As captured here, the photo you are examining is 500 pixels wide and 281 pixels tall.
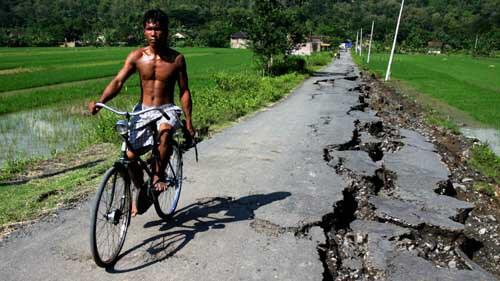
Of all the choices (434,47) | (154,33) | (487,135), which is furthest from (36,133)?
(434,47)

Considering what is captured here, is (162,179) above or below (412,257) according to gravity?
above

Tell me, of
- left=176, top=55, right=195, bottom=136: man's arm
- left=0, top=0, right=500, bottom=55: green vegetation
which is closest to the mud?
left=176, top=55, right=195, bottom=136: man's arm

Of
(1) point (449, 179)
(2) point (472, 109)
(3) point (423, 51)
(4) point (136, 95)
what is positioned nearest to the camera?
(1) point (449, 179)

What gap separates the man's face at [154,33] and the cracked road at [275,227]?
1.53 metres

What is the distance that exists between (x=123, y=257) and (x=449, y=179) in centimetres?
426

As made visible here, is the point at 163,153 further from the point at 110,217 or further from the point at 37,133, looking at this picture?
the point at 37,133

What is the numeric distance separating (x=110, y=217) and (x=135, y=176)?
0.35 m

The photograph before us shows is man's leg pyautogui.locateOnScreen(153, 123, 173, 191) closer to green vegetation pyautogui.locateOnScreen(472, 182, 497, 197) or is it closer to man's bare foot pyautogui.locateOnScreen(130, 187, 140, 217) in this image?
man's bare foot pyautogui.locateOnScreen(130, 187, 140, 217)

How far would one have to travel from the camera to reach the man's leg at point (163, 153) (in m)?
3.21

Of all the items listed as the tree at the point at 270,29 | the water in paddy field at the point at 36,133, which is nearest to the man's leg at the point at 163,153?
the water in paddy field at the point at 36,133

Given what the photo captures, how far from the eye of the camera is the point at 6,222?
3727 mm

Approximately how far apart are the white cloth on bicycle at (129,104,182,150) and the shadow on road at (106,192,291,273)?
0.78 meters

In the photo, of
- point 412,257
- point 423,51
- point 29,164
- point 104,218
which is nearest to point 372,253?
point 412,257

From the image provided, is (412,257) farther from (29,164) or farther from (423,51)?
(423,51)
